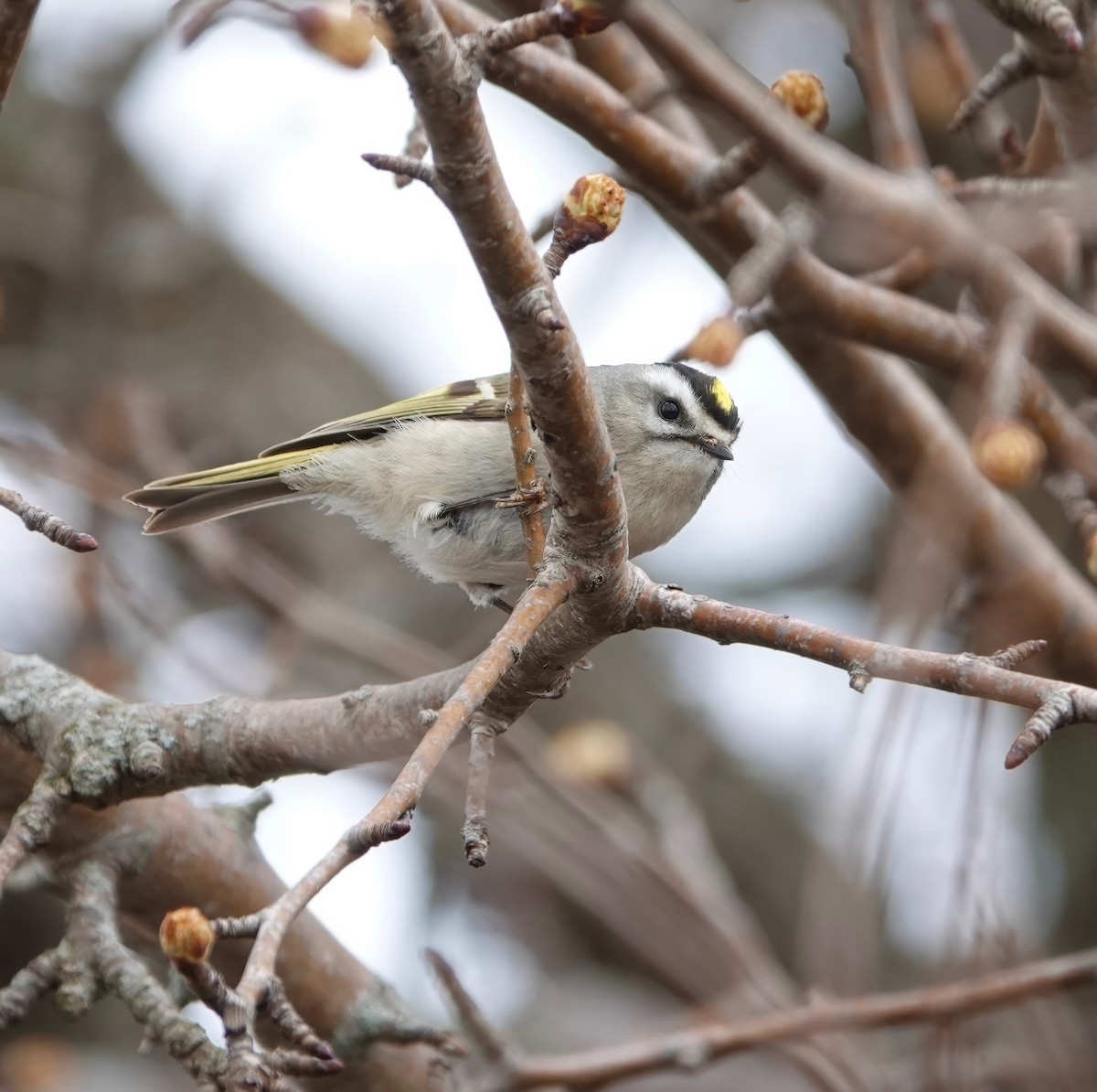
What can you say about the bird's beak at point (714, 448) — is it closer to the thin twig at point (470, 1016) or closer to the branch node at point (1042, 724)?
the thin twig at point (470, 1016)

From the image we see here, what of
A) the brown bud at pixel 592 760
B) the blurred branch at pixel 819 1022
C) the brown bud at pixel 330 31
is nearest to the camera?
the blurred branch at pixel 819 1022

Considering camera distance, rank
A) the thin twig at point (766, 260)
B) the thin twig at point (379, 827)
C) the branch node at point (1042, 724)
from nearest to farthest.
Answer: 1. the thin twig at point (379, 827)
2. the branch node at point (1042, 724)
3. the thin twig at point (766, 260)

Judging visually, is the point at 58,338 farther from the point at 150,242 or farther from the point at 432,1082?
the point at 432,1082

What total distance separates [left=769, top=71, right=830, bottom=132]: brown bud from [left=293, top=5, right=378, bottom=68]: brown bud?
2.05 feet

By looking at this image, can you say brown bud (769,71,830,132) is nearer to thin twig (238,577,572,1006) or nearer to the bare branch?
the bare branch

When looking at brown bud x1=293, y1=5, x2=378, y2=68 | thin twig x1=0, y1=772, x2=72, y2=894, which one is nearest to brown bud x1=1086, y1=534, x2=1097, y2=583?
brown bud x1=293, y1=5, x2=378, y2=68

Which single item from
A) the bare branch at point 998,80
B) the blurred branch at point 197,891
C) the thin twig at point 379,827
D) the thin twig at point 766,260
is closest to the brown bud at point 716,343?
the thin twig at point 766,260

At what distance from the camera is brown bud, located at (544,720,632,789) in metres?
2.81

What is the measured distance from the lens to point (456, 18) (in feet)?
6.88

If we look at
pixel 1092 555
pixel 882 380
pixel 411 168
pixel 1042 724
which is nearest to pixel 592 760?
pixel 882 380

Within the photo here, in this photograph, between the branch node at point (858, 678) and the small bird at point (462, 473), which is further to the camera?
the small bird at point (462, 473)

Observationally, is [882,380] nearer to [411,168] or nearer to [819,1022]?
[819,1022]

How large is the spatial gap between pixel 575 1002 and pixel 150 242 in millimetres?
2813

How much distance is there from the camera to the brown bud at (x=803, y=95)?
1.85 meters
